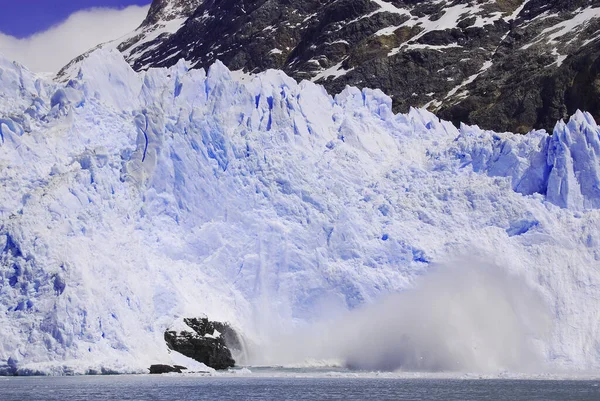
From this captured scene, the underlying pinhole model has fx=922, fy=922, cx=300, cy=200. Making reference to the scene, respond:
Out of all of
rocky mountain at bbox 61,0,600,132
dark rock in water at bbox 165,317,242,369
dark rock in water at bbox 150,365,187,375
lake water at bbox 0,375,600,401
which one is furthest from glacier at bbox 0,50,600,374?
rocky mountain at bbox 61,0,600,132

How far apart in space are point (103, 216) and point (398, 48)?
2639 inches

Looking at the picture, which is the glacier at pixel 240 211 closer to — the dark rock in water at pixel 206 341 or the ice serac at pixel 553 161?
the ice serac at pixel 553 161

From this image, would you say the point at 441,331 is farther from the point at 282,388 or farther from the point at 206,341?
the point at 206,341

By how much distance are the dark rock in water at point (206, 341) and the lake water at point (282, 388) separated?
904mm

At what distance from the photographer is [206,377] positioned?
1216 inches

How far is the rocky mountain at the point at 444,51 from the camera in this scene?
72188 mm

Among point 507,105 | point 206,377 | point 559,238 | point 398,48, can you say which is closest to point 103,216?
point 206,377

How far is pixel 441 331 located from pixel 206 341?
8.06 metres

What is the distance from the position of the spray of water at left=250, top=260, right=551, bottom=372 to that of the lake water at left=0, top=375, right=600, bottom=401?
4.83 ft

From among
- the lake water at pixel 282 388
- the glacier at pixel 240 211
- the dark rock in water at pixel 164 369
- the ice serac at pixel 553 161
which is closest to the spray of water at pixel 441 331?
the glacier at pixel 240 211

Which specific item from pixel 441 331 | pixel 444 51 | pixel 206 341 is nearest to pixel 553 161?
pixel 441 331

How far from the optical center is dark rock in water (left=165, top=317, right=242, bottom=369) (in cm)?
3072

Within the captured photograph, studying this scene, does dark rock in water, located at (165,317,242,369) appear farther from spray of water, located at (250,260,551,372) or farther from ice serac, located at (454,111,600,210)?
ice serac, located at (454,111,600,210)

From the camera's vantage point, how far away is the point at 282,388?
27.0 metres
